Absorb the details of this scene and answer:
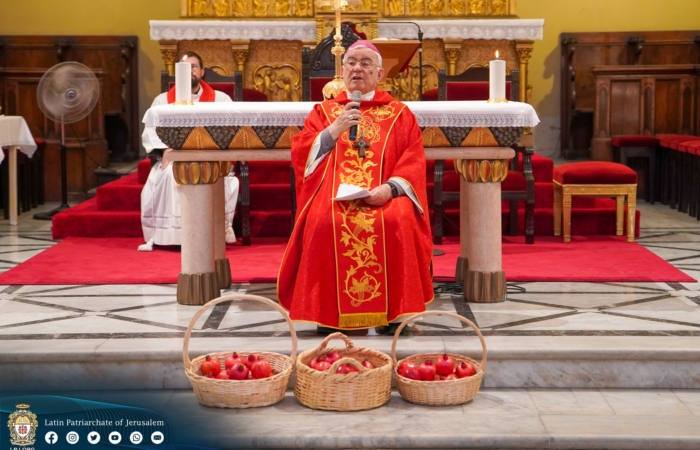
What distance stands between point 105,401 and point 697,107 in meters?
8.61

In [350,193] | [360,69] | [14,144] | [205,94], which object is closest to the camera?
[350,193]

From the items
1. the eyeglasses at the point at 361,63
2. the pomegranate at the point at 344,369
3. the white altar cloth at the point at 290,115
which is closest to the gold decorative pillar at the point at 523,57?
the white altar cloth at the point at 290,115

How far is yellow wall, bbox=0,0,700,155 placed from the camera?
40.0ft

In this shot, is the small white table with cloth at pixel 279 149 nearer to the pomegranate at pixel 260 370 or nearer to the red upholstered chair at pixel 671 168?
the pomegranate at pixel 260 370

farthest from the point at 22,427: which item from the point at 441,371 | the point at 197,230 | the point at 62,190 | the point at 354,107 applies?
the point at 62,190

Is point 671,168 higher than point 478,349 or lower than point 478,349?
higher

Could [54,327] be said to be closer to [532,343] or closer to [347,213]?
[347,213]

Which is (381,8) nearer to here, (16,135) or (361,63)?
(16,135)

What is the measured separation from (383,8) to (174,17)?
2.69 m

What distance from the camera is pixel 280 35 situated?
10.7 m

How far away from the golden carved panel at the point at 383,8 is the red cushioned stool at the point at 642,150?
190 centimetres

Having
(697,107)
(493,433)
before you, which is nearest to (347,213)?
(493,433)

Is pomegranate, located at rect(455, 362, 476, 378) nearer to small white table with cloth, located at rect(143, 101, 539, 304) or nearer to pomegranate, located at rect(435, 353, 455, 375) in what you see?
pomegranate, located at rect(435, 353, 455, 375)

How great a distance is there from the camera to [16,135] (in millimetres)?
9570
